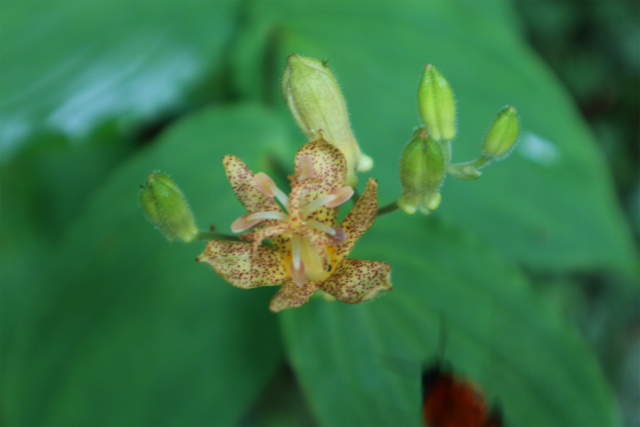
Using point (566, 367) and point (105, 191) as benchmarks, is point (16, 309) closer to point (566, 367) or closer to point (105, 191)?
point (105, 191)

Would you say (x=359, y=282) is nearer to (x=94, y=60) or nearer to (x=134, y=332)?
(x=134, y=332)

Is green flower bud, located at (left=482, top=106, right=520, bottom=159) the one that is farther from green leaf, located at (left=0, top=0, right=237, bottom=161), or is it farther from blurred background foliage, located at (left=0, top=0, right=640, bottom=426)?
green leaf, located at (left=0, top=0, right=237, bottom=161)

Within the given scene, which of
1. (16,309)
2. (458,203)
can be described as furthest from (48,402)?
(458,203)

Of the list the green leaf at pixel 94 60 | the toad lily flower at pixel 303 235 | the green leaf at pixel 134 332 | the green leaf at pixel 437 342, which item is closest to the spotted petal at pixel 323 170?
the toad lily flower at pixel 303 235

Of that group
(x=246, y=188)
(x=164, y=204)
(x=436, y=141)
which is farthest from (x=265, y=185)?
(x=436, y=141)

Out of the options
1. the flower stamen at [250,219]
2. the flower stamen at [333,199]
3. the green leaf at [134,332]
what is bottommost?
the green leaf at [134,332]

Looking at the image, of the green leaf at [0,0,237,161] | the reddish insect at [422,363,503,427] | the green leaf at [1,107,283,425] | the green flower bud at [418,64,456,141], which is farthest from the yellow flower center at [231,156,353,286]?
the green leaf at [0,0,237,161]

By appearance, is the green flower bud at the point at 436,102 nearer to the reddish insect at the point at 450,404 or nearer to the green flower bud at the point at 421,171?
the green flower bud at the point at 421,171
